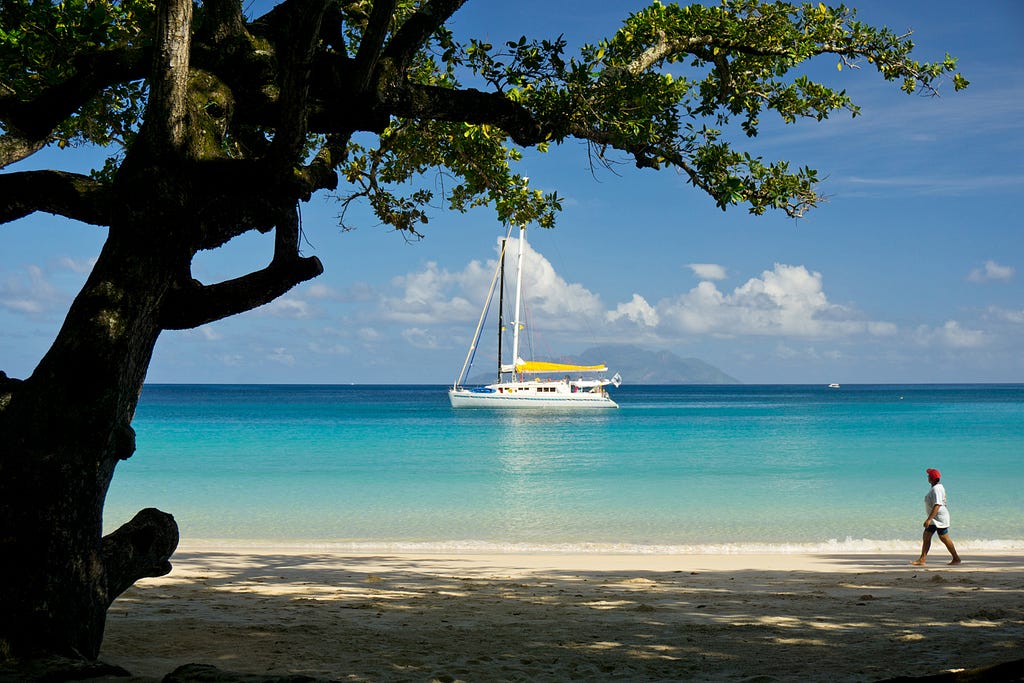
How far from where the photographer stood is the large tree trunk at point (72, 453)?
4.47 m

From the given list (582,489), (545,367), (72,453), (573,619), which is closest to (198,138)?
(72,453)

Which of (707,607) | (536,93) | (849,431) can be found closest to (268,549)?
(707,607)

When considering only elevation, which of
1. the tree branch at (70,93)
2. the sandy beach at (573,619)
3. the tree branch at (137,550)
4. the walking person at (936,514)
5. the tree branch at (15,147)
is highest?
the tree branch at (70,93)

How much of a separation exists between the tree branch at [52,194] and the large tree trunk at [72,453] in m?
0.49

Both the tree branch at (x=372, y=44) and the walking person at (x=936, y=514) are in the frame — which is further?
the walking person at (x=936, y=514)

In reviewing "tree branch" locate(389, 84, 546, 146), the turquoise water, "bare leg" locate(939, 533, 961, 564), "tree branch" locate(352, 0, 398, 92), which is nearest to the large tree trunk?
"tree branch" locate(352, 0, 398, 92)

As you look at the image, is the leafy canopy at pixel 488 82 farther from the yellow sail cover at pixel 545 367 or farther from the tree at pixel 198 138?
the yellow sail cover at pixel 545 367

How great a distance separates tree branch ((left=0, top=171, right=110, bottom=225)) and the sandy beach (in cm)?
299

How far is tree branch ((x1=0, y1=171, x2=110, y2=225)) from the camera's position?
5141 millimetres

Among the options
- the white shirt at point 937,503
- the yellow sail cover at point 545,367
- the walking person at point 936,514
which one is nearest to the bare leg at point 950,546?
the walking person at point 936,514

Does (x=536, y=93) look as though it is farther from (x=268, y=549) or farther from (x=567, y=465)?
(x=567, y=465)

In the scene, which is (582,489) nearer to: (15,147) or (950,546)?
(950,546)

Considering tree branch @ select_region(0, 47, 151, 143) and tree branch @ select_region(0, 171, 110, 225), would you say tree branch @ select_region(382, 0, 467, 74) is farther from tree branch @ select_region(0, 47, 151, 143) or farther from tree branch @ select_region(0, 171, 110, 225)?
tree branch @ select_region(0, 171, 110, 225)

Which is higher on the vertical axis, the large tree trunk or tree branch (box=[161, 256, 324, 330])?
tree branch (box=[161, 256, 324, 330])
